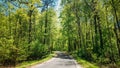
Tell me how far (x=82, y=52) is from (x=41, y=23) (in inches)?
767

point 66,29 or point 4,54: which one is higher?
point 66,29

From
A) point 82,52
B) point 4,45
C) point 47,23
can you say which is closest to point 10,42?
point 4,45

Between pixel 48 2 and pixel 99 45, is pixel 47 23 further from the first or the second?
pixel 99 45

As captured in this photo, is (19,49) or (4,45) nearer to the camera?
(4,45)

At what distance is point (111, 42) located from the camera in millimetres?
38281

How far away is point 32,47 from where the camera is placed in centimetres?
3834

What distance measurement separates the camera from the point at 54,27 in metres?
66.2

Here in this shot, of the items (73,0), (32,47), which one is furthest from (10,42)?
(73,0)

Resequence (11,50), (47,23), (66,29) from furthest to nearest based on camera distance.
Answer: (66,29), (47,23), (11,50)

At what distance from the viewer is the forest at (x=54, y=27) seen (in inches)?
939

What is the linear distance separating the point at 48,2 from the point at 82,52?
1620 cm

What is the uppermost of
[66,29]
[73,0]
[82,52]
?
[73,0]

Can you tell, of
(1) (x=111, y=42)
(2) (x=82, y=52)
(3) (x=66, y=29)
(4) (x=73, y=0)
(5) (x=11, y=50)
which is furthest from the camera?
(3) (x=66, y=29)

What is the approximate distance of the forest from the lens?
78.3 ft
